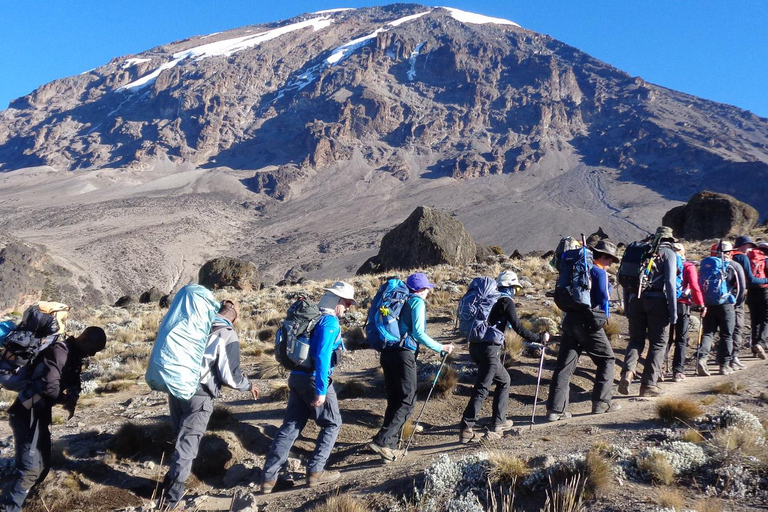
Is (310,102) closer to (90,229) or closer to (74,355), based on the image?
(90,229)

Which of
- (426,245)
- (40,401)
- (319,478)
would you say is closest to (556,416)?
(319,478)

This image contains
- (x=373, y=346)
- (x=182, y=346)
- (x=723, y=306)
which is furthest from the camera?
(x=723, y=306)

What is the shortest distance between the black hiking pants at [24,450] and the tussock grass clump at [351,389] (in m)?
3.62

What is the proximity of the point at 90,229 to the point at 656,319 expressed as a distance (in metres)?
103

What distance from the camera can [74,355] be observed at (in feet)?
14.8

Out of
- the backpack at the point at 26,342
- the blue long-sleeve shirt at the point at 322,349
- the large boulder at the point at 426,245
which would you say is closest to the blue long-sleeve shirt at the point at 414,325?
the blue long-sleeve shirt at the point at 322,349

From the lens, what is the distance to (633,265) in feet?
20.7

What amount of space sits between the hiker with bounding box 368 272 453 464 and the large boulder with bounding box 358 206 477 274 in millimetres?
17345

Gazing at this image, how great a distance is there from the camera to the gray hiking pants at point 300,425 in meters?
4.71

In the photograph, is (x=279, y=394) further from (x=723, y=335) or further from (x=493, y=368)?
(x=723, y=335)

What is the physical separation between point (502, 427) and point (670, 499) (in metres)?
2.17

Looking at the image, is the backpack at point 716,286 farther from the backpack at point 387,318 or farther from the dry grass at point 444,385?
the backpack at point 387,318

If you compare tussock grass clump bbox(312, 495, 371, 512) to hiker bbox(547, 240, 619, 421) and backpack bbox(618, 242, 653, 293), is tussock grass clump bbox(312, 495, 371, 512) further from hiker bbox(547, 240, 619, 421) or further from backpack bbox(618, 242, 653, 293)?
backpack bbox(618, 242, 653, 293)

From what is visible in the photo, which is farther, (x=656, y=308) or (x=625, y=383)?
(x=625, y=383)
